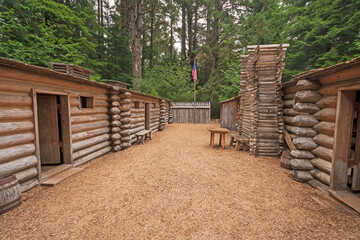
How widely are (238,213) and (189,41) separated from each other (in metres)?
28.5

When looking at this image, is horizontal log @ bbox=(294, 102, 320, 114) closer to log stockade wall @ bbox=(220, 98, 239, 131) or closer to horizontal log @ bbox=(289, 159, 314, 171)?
horizontal log @ bbox=(289, 159, 314, 171)

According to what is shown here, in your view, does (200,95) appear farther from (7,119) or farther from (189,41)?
(7,119)

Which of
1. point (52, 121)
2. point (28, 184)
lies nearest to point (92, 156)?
Result: point (52, 121)

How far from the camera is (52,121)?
4934 mm

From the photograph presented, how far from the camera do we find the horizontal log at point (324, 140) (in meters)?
3.60

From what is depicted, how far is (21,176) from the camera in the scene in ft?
11.2

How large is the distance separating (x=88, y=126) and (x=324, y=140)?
7.60 metres

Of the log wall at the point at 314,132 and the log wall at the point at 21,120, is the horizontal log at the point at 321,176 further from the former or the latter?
the log wall at the point at 21,120

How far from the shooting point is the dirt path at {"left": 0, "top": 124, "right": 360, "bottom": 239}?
242 cm

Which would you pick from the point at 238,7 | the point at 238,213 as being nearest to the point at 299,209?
the point at 238,213

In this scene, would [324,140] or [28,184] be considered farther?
[324,140]

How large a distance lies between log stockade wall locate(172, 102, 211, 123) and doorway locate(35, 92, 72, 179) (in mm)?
14233

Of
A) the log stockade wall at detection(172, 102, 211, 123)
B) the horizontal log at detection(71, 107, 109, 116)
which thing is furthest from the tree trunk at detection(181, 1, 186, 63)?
the horizontal log at detection(71, 107, 109, 116)

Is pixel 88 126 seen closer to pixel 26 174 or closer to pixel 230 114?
pixel 26 174
